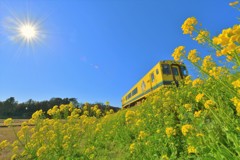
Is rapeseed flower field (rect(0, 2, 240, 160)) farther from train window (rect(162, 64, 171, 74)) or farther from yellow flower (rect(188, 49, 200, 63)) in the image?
train window (rect(162, 64, 171, 74))

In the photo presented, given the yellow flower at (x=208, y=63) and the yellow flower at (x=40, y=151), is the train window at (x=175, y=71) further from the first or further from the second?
the yellow flower at (x=208, y=63)

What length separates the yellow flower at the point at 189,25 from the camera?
2172 mm

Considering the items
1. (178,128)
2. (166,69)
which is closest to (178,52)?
(178,128)

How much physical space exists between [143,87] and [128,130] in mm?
11057

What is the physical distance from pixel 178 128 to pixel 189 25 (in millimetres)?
2278

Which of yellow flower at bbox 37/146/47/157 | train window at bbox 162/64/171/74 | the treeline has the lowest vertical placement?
yellow flower at bbox 37/146/47/157

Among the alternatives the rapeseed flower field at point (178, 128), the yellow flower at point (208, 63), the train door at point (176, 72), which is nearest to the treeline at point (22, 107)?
the train door at point (176, 72)

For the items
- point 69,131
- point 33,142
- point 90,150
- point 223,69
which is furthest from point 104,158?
point 223,69

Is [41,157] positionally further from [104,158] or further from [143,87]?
[143,87]

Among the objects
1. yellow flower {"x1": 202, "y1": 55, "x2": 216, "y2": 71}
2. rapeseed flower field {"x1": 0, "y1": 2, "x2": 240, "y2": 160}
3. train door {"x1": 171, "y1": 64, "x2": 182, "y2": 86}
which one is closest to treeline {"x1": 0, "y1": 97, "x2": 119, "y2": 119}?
train door {"x1": 171, "y1": 64, "x2": 182, "y2": 86}

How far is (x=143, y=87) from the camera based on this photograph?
16.5 metres

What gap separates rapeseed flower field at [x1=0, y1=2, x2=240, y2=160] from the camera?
2.02 meters

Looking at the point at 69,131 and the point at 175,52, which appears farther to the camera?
the point at 69,131

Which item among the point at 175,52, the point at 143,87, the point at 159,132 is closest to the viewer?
the point at 175,52
